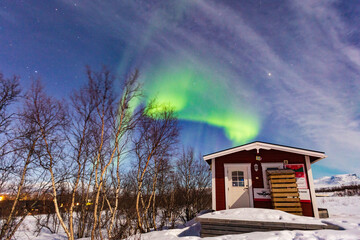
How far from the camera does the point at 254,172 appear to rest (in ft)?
32.0

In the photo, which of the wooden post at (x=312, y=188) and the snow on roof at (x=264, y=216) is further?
the wooden post at (x=312, y=188)

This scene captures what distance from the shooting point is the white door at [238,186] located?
948 centimetres

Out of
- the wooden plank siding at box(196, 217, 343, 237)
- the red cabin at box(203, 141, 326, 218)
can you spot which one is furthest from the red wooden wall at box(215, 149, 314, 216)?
the wooden plank siding at box(196, 217, 343, 237)

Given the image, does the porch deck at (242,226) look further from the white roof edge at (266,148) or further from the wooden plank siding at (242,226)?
the white roof edge at (266,148)

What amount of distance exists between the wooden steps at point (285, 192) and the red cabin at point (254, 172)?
0.68m

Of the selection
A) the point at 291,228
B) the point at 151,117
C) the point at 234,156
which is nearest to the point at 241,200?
the point at 234,156

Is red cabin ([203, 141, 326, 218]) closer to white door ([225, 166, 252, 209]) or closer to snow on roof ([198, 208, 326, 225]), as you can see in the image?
white door ([225, 166, 252, 209])

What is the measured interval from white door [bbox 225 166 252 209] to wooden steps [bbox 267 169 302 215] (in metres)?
1.28

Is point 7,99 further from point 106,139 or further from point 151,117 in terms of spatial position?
point 151,117

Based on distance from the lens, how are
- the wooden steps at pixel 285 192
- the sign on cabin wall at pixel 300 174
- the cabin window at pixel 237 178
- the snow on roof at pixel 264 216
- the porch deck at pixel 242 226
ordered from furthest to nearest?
the cabin window at pixel 237 178, the sign on cabin wall at pixel 300 174, the wooden steps at pixel 285 192, the snow on roof at pixel 264 216, the porch deck at pixel 242 226

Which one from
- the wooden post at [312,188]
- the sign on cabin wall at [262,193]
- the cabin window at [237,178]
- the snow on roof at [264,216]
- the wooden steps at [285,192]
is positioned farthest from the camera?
the cabin window at [237,178]

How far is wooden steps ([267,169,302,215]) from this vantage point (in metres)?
8.27

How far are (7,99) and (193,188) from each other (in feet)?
67.6

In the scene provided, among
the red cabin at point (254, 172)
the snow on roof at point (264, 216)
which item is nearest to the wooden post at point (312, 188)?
the red cabin at point (254, 172)
